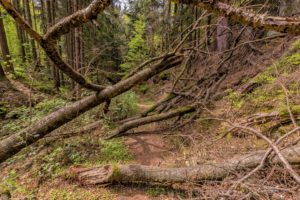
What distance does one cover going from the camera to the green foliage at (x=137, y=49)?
1217cm

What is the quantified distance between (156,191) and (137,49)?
11.0m

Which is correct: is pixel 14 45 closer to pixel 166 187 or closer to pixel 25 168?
pixel 25 168

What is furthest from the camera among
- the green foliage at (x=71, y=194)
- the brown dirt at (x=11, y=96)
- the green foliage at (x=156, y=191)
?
the brown dirt at (x=11, y=96)

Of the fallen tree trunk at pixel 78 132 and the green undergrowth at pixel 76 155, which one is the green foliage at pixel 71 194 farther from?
the fallen tree trunk at pixel 78 132

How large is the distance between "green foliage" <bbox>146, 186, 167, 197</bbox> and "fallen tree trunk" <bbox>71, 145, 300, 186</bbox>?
103 mm

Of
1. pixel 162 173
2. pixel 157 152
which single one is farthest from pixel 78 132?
pixel 162 173

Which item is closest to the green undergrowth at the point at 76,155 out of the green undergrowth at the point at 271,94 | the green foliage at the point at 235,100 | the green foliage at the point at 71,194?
the green foliage at the point at 71,194

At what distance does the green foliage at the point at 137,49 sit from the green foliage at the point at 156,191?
30.0 feet

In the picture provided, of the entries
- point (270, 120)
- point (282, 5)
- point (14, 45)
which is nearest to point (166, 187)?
point (270, 120)

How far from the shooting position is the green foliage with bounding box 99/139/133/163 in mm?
4555

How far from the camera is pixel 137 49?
1313cm

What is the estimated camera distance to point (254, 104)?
4.71 metres

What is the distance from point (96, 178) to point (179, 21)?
1045 cm

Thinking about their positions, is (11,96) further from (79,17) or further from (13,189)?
(79,17)
